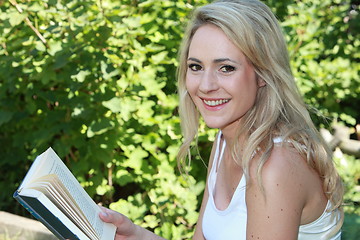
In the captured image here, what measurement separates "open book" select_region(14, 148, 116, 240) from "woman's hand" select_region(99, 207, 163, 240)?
0.17m

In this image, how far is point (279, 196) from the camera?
1.76 m

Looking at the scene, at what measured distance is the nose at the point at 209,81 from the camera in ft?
6.38

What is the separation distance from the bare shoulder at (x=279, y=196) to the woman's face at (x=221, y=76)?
0.23 meters

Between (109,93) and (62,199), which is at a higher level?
(62,199)

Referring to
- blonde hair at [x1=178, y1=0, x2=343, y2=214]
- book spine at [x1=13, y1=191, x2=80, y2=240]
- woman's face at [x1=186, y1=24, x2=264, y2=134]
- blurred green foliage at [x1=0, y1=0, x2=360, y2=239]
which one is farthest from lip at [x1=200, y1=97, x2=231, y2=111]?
blurred green foliage at [x1=0, y1=0, x2=360, y2=239]

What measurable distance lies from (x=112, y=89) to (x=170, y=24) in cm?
50

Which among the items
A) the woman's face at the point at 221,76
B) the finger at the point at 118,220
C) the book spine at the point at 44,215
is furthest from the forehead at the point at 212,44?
the book spine at the point at 44,215

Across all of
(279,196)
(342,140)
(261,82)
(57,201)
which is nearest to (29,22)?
(261,82)

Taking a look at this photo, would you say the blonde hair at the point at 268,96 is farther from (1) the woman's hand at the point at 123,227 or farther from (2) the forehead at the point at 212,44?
(1) the woman's hand at the point at 123,227

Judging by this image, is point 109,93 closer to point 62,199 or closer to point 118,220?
point 118,220

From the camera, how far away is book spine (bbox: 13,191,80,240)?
151 centimetres

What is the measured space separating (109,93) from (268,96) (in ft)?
4.08

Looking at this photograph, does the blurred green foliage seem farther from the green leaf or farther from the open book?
the open book

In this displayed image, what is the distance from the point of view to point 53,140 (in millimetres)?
3398
